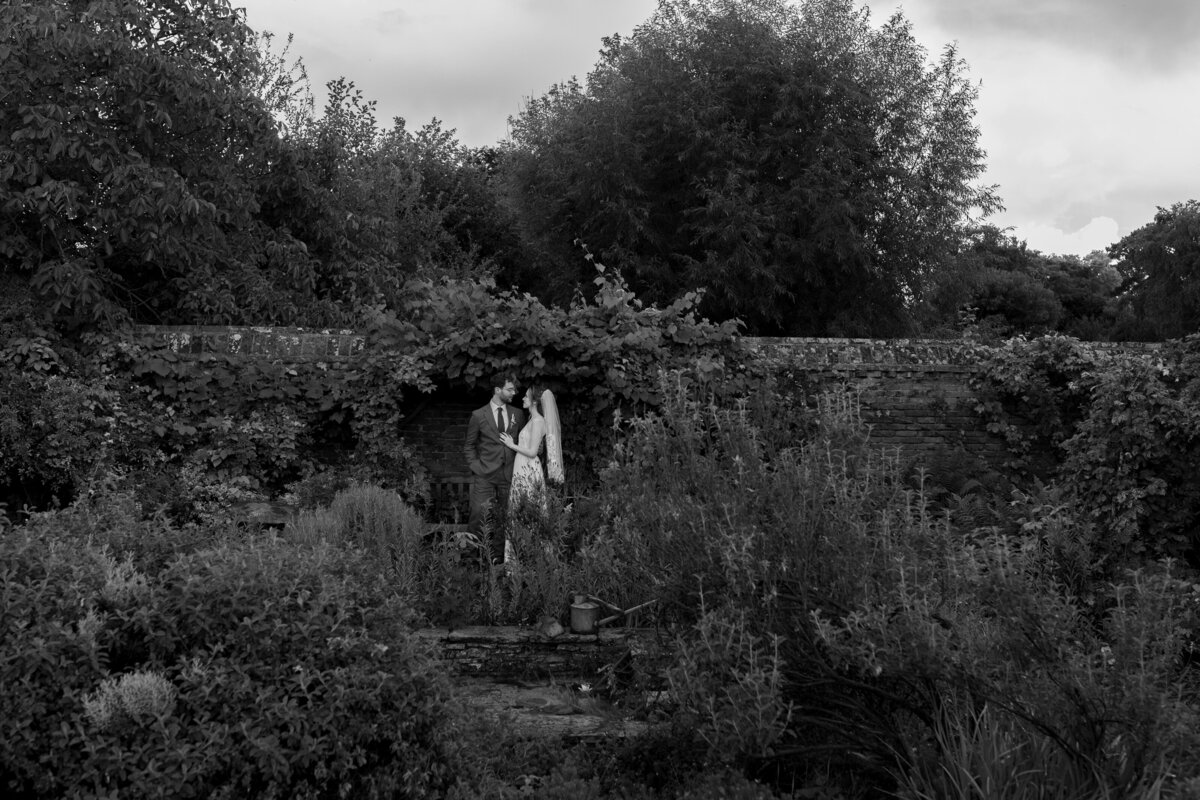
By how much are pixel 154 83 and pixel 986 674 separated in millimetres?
9504

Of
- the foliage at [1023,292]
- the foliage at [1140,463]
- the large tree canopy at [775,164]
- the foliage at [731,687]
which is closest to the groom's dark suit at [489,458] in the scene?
the foliage at [1140,463]

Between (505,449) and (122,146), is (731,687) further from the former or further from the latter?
(122,146)

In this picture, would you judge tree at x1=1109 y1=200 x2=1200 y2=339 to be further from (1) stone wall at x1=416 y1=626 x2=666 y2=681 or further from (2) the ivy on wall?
(1) stone wall at x1=416 y1=626 x2=666 y2=681

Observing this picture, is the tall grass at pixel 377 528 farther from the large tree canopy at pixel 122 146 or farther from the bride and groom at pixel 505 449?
the large tree canopy at pixel 122 146

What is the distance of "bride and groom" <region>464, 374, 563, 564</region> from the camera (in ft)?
28.4

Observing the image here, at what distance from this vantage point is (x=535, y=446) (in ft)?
28.4

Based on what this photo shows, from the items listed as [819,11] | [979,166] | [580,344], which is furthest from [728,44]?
[580,344]

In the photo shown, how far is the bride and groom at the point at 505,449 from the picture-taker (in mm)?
8648

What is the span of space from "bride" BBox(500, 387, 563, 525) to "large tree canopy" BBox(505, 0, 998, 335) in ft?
27.8

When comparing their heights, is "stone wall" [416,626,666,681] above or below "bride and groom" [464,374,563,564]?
below

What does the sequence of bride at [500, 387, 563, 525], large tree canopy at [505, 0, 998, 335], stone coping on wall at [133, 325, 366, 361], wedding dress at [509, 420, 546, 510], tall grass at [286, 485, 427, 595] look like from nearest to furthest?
tall grass at [286, 485, 427, 595]
wedding dress at [509, 420, 546, 510]
bride at [500, 387, 563, 525]
stone coping on wall at [133, 325, 366, 361]
large tree canopy at [505, 0, 998, 335]

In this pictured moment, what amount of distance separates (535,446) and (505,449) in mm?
260

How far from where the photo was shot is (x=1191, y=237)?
1141 inches

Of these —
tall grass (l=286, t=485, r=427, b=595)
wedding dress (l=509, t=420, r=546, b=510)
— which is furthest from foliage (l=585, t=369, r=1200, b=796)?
wedding dress (l=509, t=420, r=546, b=510)
